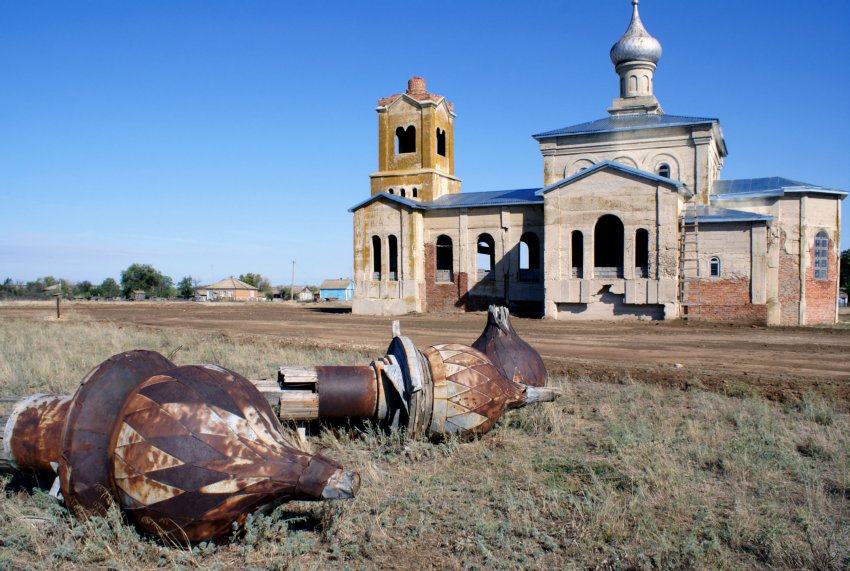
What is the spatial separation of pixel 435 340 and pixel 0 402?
14.6 m

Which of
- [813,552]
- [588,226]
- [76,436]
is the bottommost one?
[813,552]

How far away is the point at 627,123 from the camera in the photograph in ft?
101

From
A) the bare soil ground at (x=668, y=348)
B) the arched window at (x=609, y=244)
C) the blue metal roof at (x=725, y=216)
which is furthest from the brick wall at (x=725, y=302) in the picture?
the arched window at (x=609, y=244)

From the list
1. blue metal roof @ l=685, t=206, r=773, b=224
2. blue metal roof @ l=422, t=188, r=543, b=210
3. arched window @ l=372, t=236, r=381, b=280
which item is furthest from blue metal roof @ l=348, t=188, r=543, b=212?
blue metal roof @ l=685, t=206, r=773, b=224

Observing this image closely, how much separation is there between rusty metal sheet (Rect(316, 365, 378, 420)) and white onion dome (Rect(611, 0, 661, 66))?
31045 millimetres

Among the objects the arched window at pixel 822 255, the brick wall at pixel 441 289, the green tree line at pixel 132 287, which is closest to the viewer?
the arched window at pixel 822 255

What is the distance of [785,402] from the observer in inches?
365

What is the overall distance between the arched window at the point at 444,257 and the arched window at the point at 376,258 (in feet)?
10.0

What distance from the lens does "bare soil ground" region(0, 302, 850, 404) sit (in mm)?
11123

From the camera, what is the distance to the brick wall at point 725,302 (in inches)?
1000

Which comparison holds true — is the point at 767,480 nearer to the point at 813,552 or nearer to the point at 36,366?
the point at 813,552

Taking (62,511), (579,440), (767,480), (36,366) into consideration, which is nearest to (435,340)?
(36,366)

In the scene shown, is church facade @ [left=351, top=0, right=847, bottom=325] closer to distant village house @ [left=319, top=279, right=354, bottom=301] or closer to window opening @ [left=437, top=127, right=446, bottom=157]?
window opening @ [left=437, top=127, right=446, bottom=157]

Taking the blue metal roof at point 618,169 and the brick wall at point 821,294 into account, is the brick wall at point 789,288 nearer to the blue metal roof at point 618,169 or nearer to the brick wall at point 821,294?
the brick wall at point 821,294
